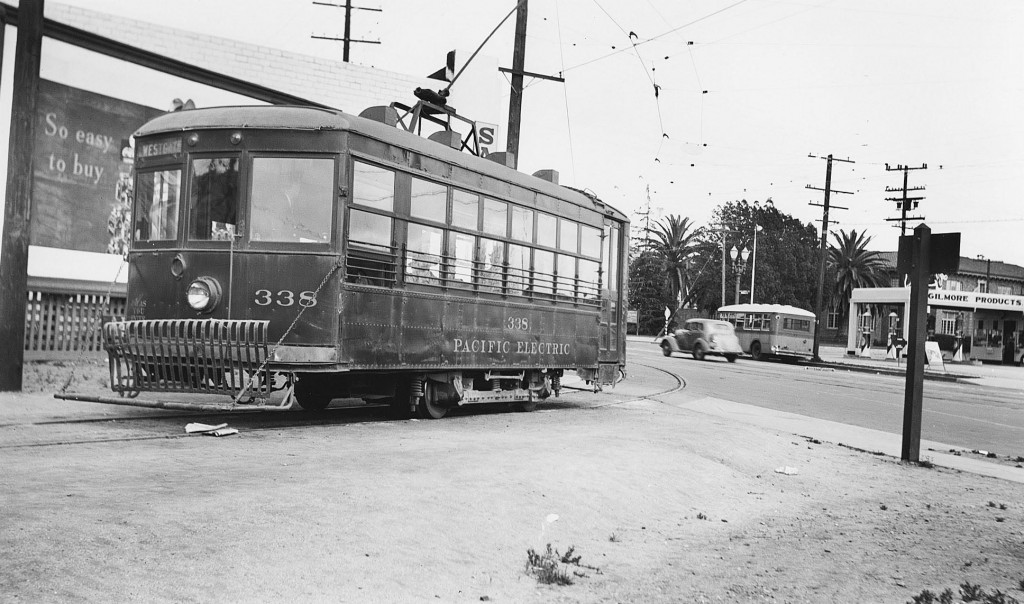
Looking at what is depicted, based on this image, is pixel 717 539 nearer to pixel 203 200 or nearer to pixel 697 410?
pixel 203 200

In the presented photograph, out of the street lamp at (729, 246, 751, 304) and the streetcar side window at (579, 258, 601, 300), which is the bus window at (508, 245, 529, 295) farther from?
the street lamp at (729, 246, 751, 304)

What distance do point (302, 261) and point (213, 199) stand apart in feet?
3.74

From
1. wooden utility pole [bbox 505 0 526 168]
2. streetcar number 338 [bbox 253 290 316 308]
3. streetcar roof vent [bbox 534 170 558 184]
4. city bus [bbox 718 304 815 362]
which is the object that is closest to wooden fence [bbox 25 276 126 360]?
streetcar number 338 [bbox 253 290 316 308]

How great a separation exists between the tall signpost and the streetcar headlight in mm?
7699

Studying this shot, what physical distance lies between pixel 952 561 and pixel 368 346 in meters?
5.99

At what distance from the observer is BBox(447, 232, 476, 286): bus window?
10922 mm

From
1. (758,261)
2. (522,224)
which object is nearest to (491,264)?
(522,224)

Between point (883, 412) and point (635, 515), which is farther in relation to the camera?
point (883, 412)

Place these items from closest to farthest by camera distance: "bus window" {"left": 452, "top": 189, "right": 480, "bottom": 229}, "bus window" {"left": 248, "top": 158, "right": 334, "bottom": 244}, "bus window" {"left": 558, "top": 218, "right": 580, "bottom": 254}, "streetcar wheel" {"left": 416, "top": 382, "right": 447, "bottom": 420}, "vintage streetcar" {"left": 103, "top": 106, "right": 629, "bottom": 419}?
"vintage streetcar" {"left": 103, "top": 106, "right": 629, "bottom": 419}
"bus window" {"left": 248, "top": 158, "right": 334, "bottom": 244}
"bus window" {"left": 452, "top": 189, "right": 480, "bottom": 229}
"streetcar wheel" {"left": 416, "top": 382, "right": 447, "bottom": 420}
"bus window" {"left": 558, "top": 218, "right": 580, "bottom": 254}

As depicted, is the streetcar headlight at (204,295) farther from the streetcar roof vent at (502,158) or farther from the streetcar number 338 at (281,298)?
the streetcar roof vent at (502,158)

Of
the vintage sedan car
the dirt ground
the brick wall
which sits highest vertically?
the brick wall

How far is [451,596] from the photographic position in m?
4.35

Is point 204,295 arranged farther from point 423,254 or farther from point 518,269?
point 518,269

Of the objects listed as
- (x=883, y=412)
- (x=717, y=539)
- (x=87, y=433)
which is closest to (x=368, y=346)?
(x=87, y=433)
